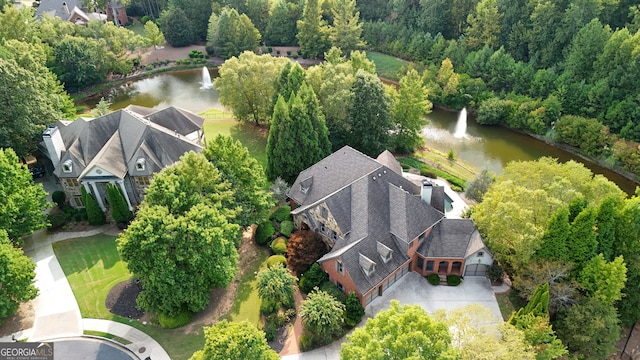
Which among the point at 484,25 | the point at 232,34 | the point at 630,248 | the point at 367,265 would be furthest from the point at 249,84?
the point at 630,248

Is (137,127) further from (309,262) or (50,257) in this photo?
(309,262)

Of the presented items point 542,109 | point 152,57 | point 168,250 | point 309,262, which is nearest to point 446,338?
point 309,262

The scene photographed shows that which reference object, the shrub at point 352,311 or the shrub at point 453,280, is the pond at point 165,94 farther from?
the shrub at point 453,280

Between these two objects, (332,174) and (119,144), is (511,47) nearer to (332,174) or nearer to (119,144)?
(332,174)

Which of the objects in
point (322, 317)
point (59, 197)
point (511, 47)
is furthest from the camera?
point (511, 47)

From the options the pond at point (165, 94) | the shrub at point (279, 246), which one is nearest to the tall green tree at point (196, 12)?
the pond at point (165, 94)
